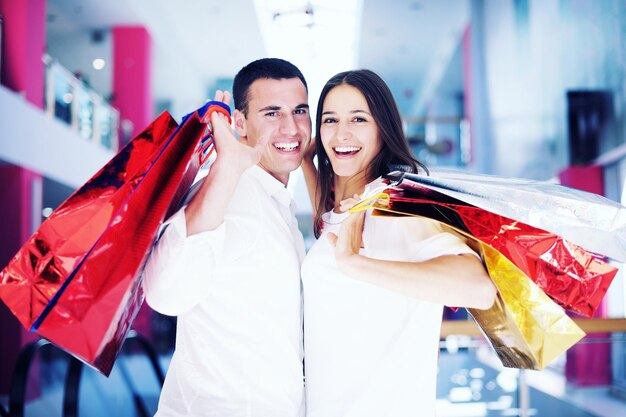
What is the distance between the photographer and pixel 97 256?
1.39m

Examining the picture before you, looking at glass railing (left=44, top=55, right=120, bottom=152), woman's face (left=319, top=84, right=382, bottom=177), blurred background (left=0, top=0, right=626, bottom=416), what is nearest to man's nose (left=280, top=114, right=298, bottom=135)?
woman's face (left=319, top=84, right=382, bottom=177)

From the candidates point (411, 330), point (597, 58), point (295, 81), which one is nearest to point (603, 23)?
point (597, 58)

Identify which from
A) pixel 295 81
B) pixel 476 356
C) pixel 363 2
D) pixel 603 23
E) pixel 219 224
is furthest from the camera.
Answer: pixel 363 2

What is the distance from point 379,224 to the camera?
74.9 inches

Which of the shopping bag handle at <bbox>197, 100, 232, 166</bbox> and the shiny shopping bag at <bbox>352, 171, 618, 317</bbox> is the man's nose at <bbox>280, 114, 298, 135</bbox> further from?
the shiny shopping bag at <bbox>352, 171, 618, 317</bbox>

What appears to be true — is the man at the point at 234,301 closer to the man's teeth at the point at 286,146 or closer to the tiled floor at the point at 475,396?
the man's teeth at the point at 286,146

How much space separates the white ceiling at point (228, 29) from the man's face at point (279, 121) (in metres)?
8.74

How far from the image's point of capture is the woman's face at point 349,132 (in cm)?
199

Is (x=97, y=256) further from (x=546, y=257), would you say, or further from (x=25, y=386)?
(x=25, y=386)

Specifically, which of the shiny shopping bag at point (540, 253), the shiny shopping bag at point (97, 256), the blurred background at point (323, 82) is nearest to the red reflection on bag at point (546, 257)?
the shiny shopping bag at point (540, 253)

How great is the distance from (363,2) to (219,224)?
993 centimetres

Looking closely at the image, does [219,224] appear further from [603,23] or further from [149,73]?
[149,73]

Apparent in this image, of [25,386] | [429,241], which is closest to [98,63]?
[25,386]

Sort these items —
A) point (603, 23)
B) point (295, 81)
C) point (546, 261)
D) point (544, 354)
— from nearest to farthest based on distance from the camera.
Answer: point (546, 261)
point (544, 354)
point (295, 81)
point (603, 23)
